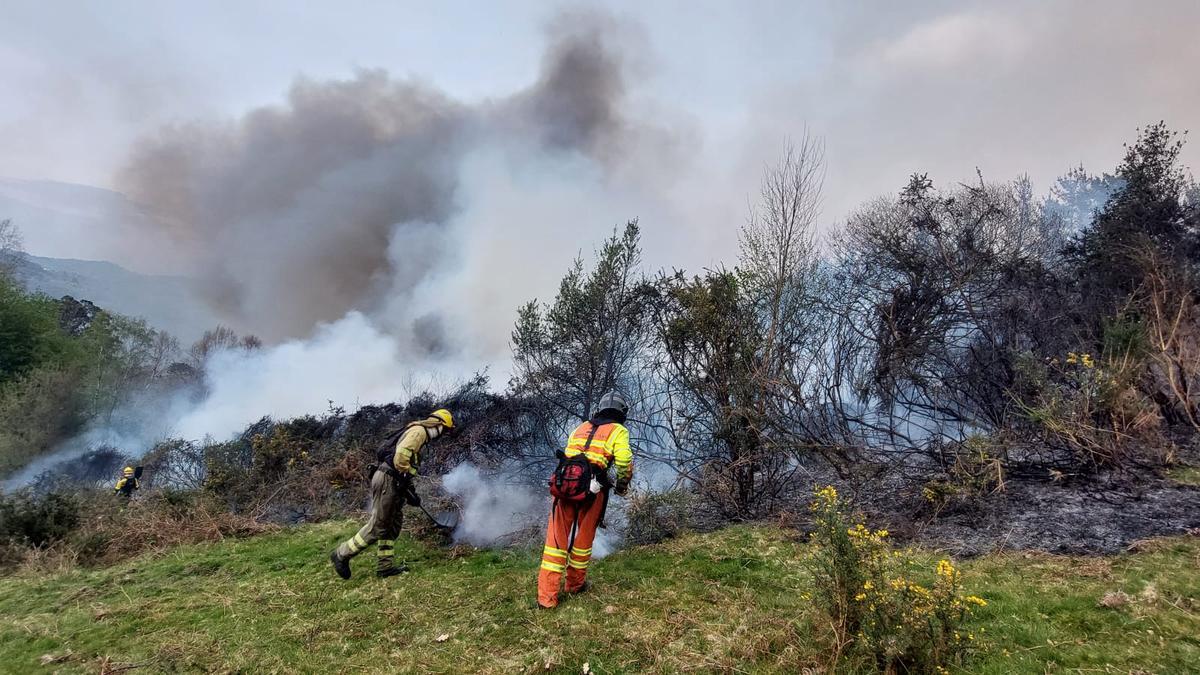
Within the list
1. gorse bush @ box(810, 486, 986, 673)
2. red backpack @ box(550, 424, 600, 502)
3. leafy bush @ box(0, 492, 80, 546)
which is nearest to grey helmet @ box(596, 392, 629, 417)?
red backpack @ box(550, 424, 600, 502)

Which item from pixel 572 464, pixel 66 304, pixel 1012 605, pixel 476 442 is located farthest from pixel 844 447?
pixel 66 304

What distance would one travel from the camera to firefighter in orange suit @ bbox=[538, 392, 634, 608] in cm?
490

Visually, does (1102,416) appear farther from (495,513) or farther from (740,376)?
(495,513)

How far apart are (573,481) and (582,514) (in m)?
0.43

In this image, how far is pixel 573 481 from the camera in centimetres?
507

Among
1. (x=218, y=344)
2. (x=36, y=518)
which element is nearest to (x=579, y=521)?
(x=36, y=518)

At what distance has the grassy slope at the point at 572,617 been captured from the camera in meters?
3.37

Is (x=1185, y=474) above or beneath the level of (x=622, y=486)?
above

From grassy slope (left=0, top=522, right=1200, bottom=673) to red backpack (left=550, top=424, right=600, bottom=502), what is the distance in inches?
39.4

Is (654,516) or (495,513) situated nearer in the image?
(654,516)

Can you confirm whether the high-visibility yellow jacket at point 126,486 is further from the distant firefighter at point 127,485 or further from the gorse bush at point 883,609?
the gorse bush at point 883,609

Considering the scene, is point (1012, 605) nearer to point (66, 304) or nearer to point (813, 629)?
point (813, 629)

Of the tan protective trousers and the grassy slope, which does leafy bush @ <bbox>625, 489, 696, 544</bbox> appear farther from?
the tan protective trousers

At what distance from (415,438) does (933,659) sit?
5666mm
